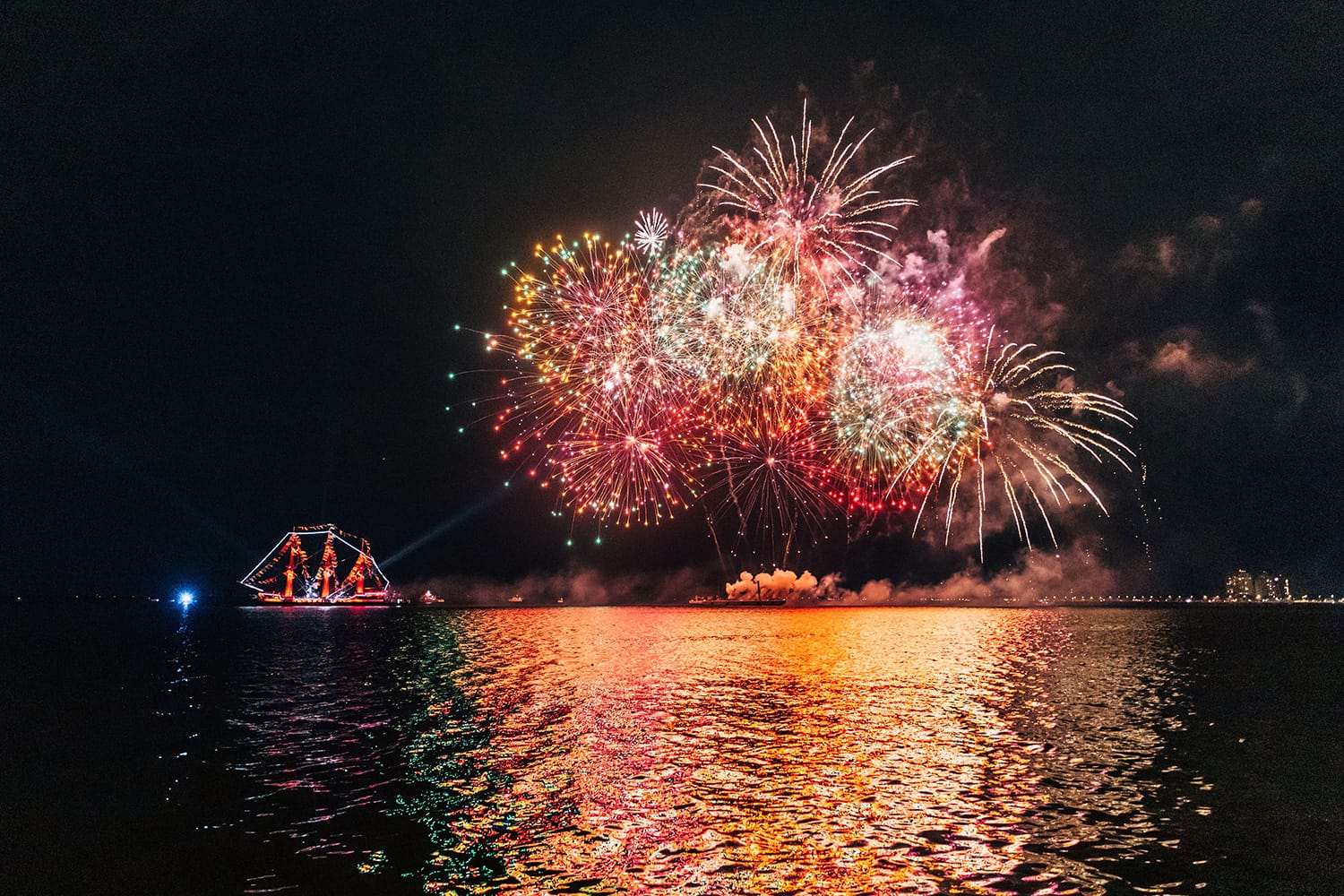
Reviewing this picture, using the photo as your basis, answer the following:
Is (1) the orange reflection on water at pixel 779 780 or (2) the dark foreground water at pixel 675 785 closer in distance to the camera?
(1) the orange reflection on water at pixel 779 780

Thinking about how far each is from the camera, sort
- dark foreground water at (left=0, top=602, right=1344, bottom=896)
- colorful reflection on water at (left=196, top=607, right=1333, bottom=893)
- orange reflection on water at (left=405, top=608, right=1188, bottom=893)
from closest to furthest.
→ 1. orange reflection on water at (left=405, top=608, right=1188, bottom=893)
2. colorful reflection on water at (left=196, top=607, right=1333, bottom=893)
3. dark foreground water at (left=0, top=602, right=1344, bottom=896)

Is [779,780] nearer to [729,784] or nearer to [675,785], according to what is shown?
[729,784]

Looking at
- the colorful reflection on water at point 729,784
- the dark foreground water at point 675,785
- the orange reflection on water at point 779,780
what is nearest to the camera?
the orange reflection on water at point 779,780

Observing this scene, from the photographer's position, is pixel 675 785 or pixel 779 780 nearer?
pixel 675 785

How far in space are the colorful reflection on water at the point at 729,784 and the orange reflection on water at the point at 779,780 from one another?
108 millimetres

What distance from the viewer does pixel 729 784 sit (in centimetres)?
2647

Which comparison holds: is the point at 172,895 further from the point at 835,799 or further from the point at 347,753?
the point at 835,799

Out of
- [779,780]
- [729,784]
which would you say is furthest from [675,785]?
[779,780]

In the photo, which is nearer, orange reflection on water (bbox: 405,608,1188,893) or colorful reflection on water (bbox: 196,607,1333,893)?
orange reflection on water (bbox: 405,608,1188,893)

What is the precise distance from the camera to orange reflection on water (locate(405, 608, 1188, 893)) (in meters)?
18.9

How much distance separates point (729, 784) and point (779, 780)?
67.8 inches

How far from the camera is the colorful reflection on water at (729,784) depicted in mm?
18969

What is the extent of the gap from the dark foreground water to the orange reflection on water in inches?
5.2

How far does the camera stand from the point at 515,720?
39469 mm
